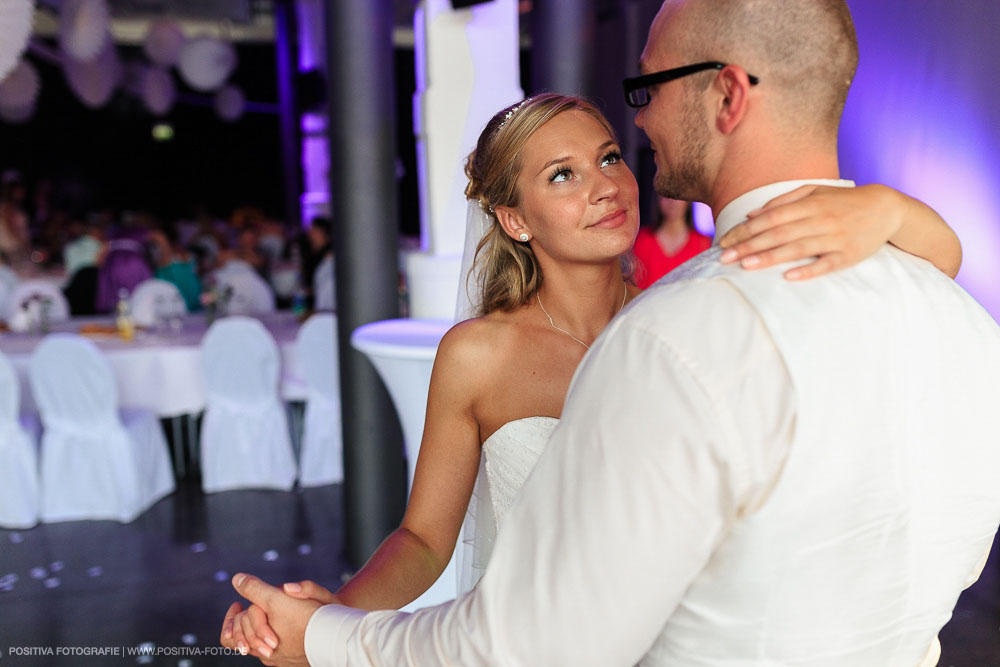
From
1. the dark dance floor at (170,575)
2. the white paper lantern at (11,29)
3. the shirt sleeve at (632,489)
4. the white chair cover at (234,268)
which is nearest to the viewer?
the shirt sleeve at (632,489)

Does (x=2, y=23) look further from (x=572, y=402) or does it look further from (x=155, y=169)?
(x=155, y=169)

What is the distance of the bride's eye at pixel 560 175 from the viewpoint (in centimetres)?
182

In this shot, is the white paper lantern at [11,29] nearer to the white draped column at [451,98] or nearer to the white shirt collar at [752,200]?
the white draped column at [451,98]

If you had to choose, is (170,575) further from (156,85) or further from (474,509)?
(156,85)

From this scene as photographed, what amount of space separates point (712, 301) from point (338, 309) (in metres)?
3.15

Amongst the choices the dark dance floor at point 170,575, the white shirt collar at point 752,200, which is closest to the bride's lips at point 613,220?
the white shirt collar at point 752,200

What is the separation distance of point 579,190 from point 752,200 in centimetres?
78

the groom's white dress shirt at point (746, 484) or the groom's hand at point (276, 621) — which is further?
the groom's hand at point (276, 621)

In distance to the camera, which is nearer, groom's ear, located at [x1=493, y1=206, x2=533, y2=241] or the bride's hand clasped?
the bride's hand clasped

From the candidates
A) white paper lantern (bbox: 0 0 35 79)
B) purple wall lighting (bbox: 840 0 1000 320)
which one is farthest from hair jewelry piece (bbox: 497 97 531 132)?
purple wall lighting (bbox: 840 0 1000 320)

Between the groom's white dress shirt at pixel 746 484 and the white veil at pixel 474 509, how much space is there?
0.94 metres

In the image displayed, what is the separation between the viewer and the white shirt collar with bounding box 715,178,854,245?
3.42ft

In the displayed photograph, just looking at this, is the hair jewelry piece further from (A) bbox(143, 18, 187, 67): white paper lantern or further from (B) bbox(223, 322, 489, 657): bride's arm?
(A) bbox(143, 18, 187, 67): white paper lantern

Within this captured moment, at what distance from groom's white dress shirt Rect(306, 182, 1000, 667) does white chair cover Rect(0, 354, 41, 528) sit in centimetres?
409
